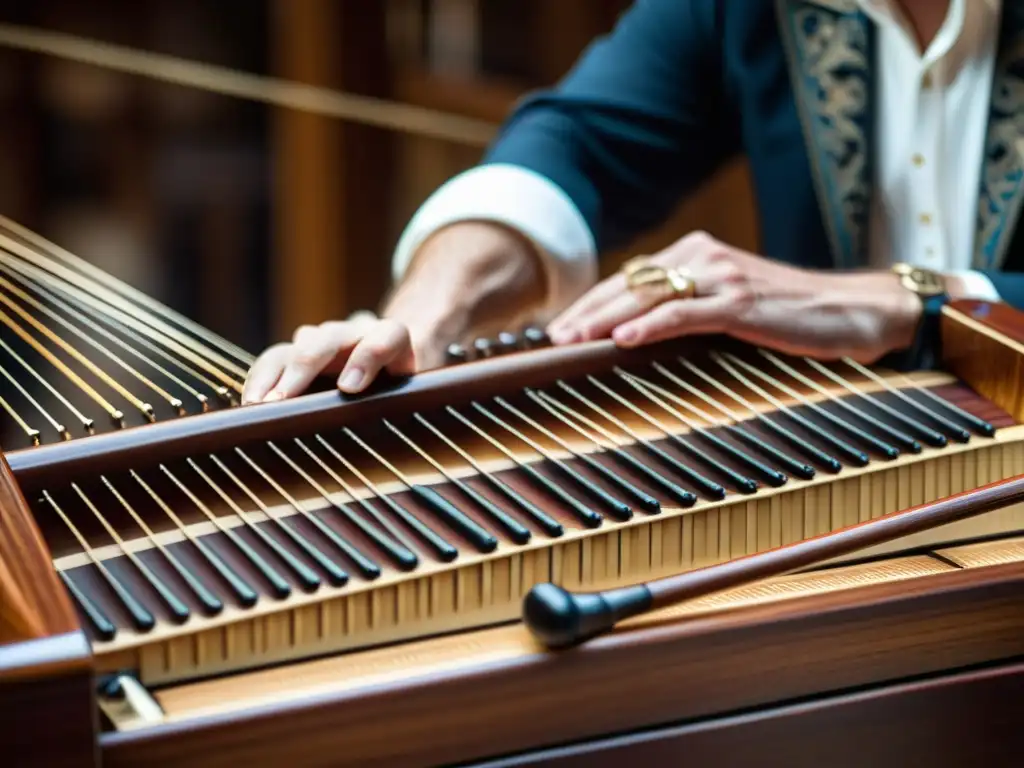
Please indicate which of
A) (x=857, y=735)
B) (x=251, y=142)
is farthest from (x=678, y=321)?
(x=251, y=142)

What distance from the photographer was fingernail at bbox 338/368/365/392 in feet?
2.50

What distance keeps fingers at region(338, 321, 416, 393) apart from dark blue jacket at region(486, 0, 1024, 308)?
0.61m

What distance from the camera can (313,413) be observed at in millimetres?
743

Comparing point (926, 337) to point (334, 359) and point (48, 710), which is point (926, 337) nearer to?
point (334, 359)

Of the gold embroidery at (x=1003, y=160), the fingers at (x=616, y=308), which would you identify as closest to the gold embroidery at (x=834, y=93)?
the gold embroidery at (x=1003, y=160)

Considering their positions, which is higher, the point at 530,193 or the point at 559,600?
the point at 530,193

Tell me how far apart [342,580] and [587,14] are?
2.31 m

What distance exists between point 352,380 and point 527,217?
1.82 ft

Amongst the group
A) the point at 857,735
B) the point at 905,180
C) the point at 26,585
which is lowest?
the point at 857,735

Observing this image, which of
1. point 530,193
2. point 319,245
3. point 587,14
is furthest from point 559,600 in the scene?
point 319,245

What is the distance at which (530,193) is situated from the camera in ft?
4.27

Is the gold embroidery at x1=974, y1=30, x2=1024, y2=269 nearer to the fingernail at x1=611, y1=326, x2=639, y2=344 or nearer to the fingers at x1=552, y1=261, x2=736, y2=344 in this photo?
the fingers at x1=552, y1=261, x2=736, y2=344

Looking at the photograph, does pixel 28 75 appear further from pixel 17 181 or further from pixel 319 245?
pixel 319 245

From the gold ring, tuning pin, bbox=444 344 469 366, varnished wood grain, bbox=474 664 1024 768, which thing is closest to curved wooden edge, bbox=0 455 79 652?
varnished wood grain, bbox=474 664 1024 768
